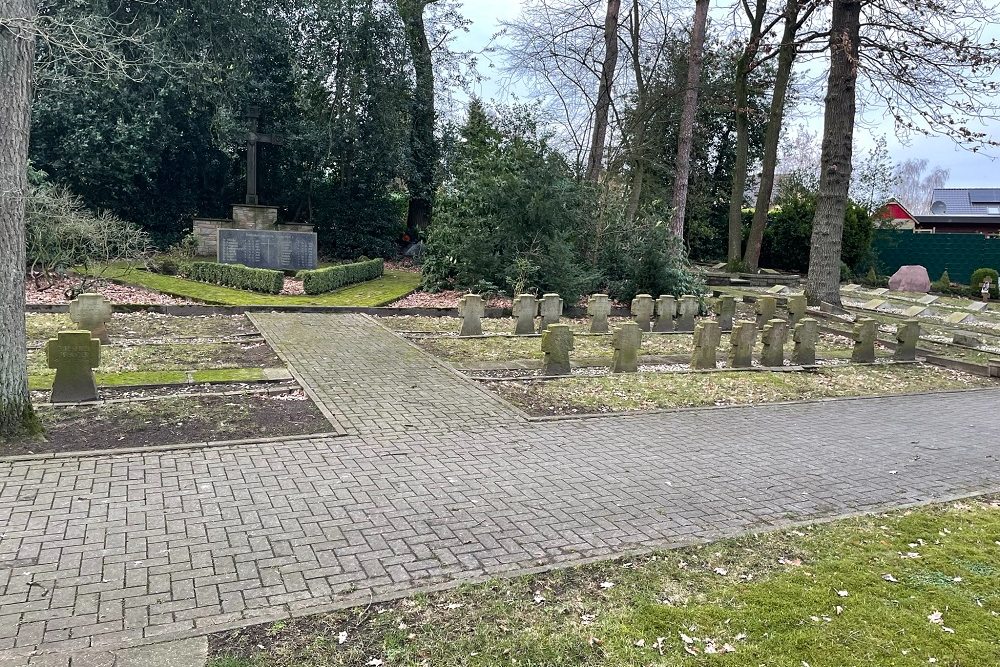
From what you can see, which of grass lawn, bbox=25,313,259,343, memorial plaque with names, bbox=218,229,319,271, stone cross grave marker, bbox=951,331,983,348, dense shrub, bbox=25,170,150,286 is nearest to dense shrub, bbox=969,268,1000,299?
stone cross grave marker, bbox=951,331,983,348

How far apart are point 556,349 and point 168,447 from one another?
5.51 m

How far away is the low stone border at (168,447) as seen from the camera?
234 inches

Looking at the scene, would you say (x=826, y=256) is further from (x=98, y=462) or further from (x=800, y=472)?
(x=98, y=462)

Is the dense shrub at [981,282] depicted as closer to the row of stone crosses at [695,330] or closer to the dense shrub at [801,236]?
the dense shrub at [801,236]

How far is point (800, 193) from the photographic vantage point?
109 feet

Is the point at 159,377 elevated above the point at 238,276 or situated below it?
below

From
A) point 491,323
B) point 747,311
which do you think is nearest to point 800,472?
point 491,323

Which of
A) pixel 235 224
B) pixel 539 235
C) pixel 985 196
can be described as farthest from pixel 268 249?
Result: pixel 985 196

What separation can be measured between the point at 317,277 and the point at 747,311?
1111 centimetres

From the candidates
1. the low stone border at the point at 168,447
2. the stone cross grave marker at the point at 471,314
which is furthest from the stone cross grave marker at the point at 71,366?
the stone cross grave marker at the point at 471,314

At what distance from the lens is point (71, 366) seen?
743 centimetres

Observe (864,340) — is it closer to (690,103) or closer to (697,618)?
(690,103)

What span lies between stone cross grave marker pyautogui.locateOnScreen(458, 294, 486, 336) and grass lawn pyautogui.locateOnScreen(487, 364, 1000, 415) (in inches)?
142

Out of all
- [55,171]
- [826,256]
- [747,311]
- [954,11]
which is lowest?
[747,311]
